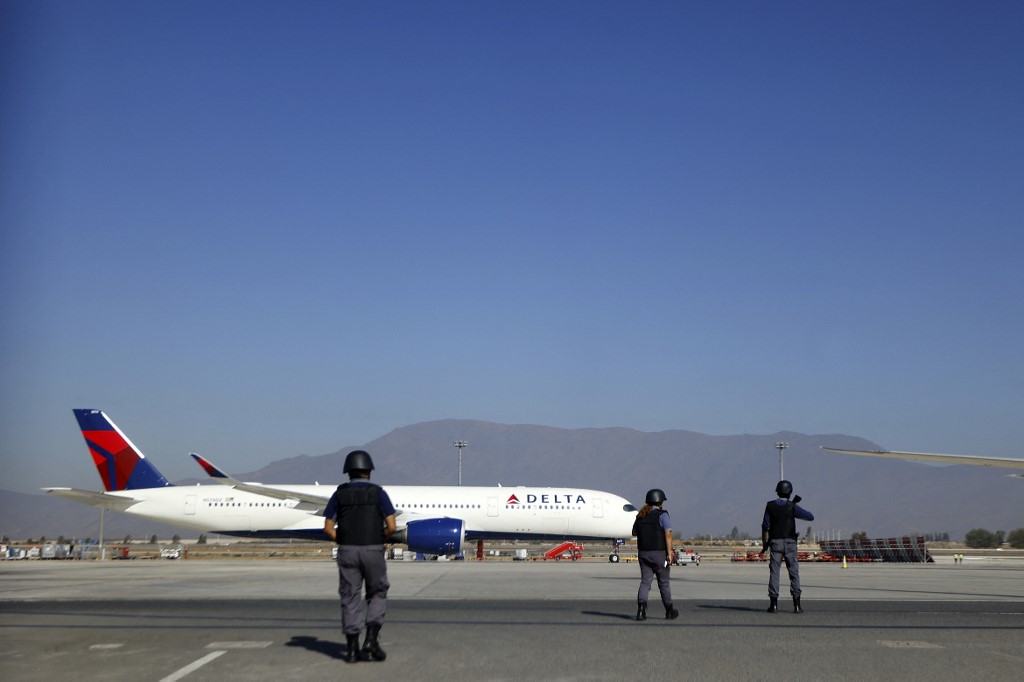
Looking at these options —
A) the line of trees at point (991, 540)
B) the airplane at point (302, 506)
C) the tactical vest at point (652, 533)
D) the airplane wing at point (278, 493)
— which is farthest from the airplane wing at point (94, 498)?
the line of trees at point (991, 540)

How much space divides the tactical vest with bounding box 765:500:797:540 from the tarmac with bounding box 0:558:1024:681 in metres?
1.09

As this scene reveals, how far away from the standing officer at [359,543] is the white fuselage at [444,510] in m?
31.1

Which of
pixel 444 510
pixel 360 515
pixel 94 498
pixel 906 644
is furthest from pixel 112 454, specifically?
pixel 906 644

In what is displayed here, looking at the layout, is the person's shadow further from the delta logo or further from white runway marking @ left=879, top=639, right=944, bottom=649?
the delta logo

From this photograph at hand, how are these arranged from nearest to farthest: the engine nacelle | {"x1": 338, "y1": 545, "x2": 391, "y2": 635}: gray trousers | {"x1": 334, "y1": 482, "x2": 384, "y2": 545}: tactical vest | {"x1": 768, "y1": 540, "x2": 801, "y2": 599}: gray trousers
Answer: {"x1": 338, "y1": 545, "x2": 391, "y2": 635}: gray trousers
{"x1": 334, "y1": 482, "x2": 384, "y2": 545}: tactical vest
{"x1": 768, "y1": 540, "x2": 801, "y2": 599}: gray trousers
the engine nacelle

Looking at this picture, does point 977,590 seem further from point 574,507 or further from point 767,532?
point 574,507

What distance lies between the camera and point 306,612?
1345 cm

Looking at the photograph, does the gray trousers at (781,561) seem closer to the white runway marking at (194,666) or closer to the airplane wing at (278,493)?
the white runway marking at (194,666)

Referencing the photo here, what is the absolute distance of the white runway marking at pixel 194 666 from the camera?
7617 mm

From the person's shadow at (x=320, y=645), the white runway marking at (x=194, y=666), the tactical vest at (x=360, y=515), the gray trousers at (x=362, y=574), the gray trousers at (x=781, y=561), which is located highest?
the tactical vest at (x=360, y=515)

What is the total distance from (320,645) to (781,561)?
7.36 m

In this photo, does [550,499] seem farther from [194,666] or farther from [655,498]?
[194,666]

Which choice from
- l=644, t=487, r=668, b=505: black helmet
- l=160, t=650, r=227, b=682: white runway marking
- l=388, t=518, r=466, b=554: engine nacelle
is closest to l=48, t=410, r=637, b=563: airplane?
l=388, t=518, r=466, b=554: engine nacelle

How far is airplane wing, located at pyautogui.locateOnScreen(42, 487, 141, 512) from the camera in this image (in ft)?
125
